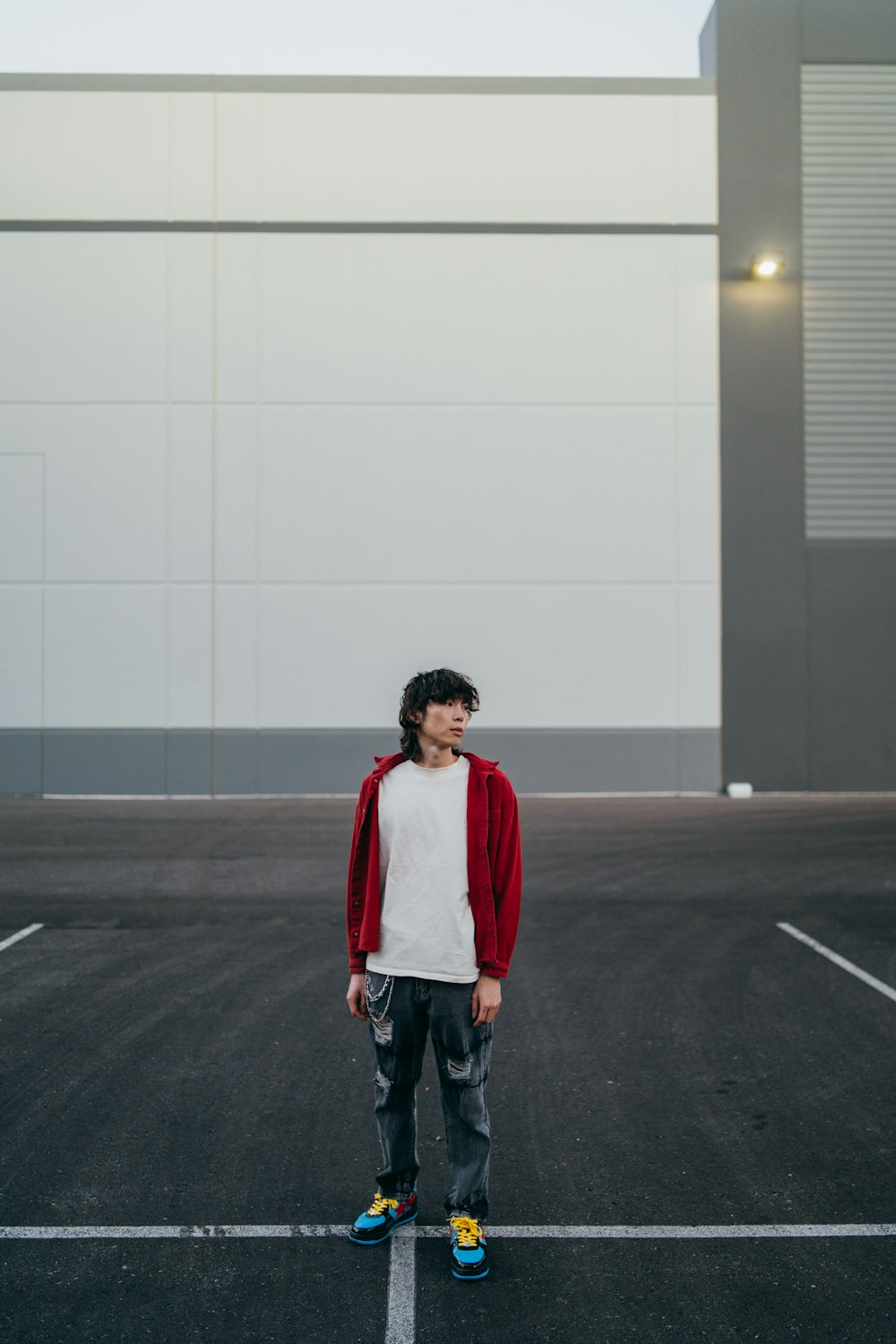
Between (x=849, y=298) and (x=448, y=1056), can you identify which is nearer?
(x=448, y=1056)

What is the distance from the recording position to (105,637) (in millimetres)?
14438

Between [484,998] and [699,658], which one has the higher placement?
[699,658]

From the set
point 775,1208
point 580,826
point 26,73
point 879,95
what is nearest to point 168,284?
point 26,73

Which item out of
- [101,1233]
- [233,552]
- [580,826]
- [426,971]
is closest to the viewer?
[426,971]

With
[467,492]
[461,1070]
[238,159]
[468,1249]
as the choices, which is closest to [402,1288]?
[468,1249]

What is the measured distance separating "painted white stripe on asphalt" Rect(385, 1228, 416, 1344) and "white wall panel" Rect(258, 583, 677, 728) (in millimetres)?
11079

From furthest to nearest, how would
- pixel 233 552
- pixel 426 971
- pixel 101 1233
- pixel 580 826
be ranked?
pixel 233 552
pixel 580 826
pixel 101 1233
pixel 426 971

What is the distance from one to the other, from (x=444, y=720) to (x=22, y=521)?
13.0 metres

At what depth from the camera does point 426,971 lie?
3.33 metres

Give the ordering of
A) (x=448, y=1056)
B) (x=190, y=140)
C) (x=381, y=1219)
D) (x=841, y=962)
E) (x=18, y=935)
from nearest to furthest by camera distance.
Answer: (x=448, y=1056)
(x=381, y=1219)
(x=841, y=962)
(x=18, y=935)
(x=190, y=140)

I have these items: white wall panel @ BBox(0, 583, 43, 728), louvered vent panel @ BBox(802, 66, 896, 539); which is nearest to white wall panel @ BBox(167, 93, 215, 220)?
white wall panel @ BBox(0, 583, 43, 728)

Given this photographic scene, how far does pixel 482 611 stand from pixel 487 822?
11.2 metres

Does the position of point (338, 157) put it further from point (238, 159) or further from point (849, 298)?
→ point (849, 298)

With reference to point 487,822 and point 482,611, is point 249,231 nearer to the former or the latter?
point 482,611
